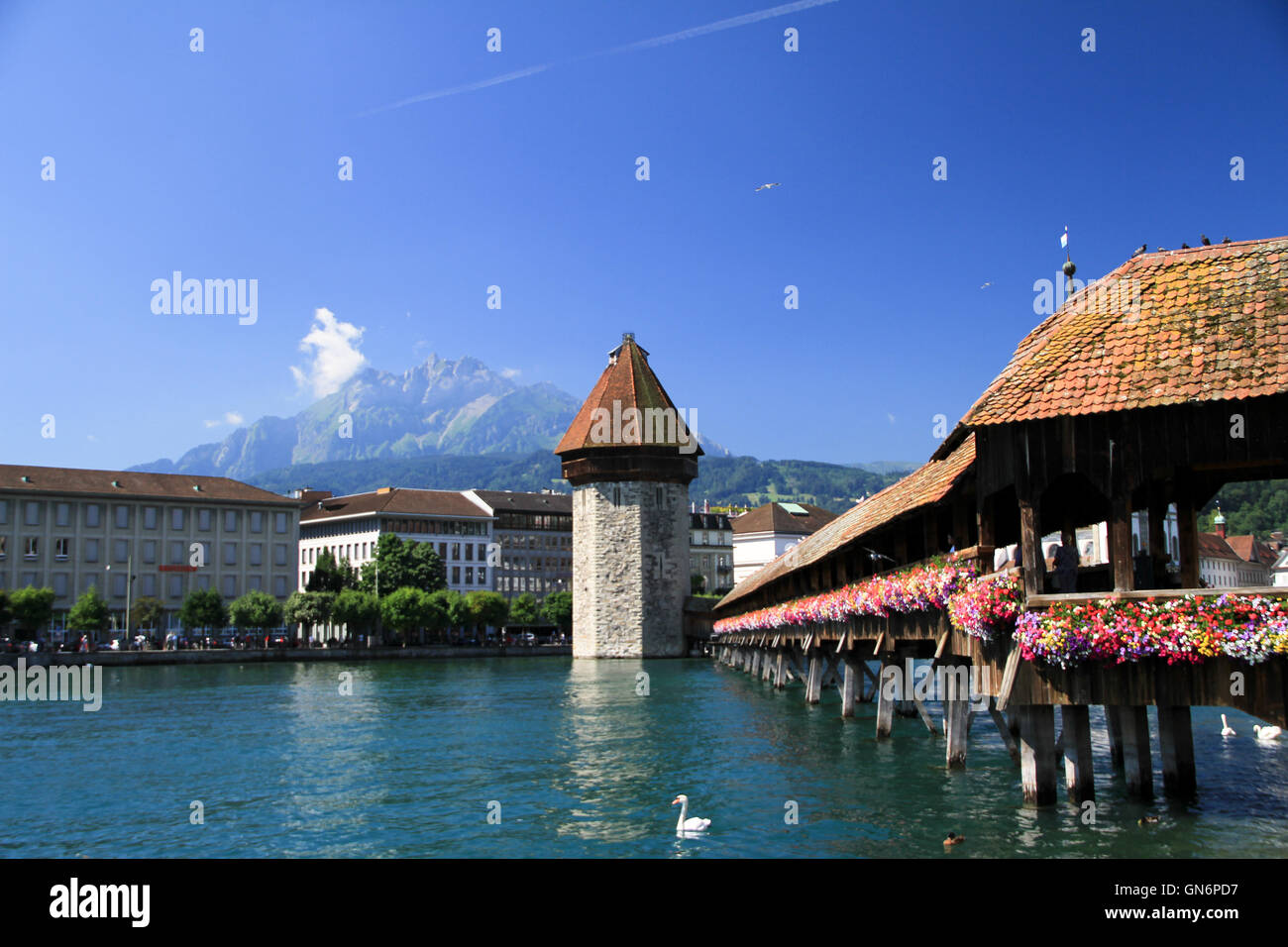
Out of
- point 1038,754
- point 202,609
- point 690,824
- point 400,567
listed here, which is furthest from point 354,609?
point 1038,754

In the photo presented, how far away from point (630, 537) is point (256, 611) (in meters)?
23.6

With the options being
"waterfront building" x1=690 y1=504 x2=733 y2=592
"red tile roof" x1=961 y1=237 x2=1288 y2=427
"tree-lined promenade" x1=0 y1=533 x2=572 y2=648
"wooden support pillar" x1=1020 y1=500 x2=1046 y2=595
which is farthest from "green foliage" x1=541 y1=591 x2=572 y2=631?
"wooden support pillar" x1=1020 y1=500 x2=1046 y2=595

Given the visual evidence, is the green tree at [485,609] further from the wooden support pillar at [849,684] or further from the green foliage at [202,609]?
the wooden support pillar at [849,684]

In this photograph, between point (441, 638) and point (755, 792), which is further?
point (441, 638)

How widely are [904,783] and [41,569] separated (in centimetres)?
6467

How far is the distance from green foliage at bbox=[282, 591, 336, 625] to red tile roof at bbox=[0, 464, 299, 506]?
25.2ft

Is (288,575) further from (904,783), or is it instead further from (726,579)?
(904,783)

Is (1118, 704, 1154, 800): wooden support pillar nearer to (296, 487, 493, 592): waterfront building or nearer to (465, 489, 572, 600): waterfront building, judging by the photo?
(296, 487, 493, 592): waterfront building

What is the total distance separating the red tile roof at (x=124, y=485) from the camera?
67375mm

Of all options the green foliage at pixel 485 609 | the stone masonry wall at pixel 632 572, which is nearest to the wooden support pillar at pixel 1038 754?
the stone masonry wall at pixel 632 572

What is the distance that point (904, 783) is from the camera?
1488 cm

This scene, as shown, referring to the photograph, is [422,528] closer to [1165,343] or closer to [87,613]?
[87,613]

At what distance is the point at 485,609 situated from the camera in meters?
79.5
